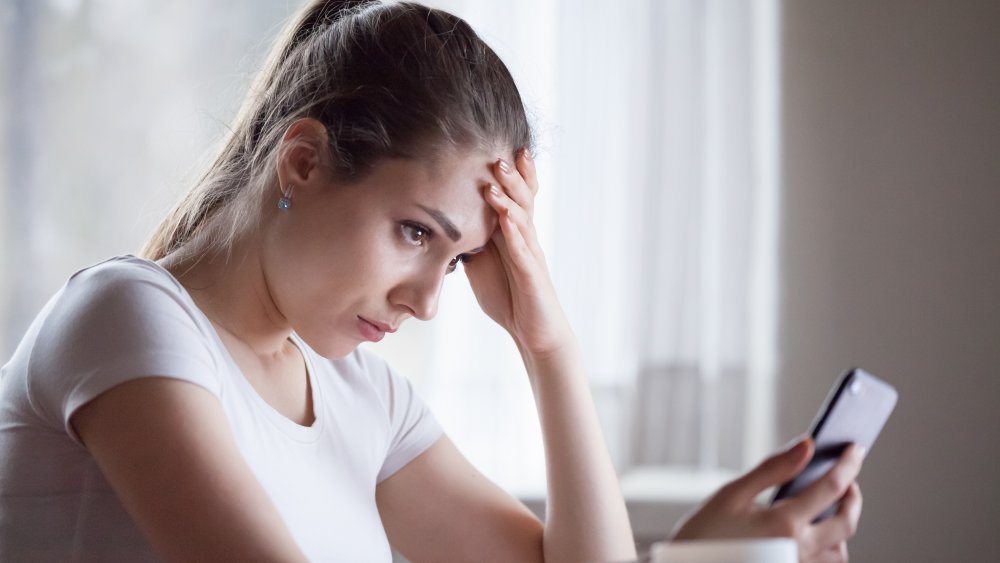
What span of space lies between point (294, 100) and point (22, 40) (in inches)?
80.4

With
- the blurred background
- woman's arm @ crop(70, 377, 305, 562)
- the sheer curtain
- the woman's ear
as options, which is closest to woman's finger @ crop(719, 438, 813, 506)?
woman's arm @ crop(70, 377, 305, 562)

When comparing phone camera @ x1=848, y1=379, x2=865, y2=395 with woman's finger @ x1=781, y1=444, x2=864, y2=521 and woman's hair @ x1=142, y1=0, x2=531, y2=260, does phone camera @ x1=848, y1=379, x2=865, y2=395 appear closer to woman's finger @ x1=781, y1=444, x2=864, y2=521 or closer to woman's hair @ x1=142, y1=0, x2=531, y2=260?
woman's finger @ x1=781, y1=444, x2=864, y2=521

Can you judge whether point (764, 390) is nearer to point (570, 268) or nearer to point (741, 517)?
point (570, 268)

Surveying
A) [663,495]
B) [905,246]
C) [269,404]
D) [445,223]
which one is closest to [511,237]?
[445,223]

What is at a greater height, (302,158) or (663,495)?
(302,158)

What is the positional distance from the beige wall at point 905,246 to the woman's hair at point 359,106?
1.26 meters

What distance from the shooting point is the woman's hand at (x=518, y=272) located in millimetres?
1264

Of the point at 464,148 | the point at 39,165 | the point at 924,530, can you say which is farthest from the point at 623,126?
the point at 39,165

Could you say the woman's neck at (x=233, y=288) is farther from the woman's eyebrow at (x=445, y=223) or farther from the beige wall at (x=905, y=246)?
the beige wall at (x=905, y=246)

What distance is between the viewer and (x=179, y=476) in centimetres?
91

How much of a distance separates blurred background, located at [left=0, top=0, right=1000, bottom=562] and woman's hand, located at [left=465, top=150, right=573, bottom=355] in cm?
77

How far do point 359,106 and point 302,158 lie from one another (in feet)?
0.30

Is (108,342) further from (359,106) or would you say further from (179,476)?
(359,106)

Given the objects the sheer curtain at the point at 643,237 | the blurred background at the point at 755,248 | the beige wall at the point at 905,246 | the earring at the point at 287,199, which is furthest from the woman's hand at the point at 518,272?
the beige wall at the point at 905,246
